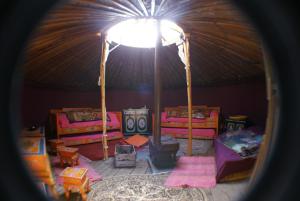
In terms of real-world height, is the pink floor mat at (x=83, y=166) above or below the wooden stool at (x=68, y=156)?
below

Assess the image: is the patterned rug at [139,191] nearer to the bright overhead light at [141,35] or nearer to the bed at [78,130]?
the bed at [78,130]

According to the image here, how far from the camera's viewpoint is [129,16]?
2.85m

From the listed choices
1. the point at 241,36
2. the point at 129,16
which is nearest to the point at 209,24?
the point at 241,36

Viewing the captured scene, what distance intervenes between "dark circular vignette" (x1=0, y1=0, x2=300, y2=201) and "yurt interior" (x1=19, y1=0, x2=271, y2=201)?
0.35 metres

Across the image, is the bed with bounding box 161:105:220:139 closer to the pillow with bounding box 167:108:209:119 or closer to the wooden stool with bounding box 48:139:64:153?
the pillow with bounding box 167:108:209:119

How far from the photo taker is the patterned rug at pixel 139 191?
2.15 meters

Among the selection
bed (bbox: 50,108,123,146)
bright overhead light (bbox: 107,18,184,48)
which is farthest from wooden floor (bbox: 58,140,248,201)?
bright overhead light (bbox: 107,18,184,48)

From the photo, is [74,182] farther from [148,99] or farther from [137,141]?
[148,99]

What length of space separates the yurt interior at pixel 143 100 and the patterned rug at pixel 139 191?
0.6 inches

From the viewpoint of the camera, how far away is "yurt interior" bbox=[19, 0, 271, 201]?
2299 mm

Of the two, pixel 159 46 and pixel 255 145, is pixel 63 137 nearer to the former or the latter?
pixel 159 46

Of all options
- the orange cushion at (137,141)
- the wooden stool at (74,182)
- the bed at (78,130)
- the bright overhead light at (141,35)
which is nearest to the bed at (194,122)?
the orange cushion at (137,141)

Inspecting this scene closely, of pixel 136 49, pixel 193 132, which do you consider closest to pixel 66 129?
pixel 136 49

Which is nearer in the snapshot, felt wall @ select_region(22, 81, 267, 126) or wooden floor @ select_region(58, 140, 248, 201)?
wooden floor @ select_region(58, 140, 248, 201)
